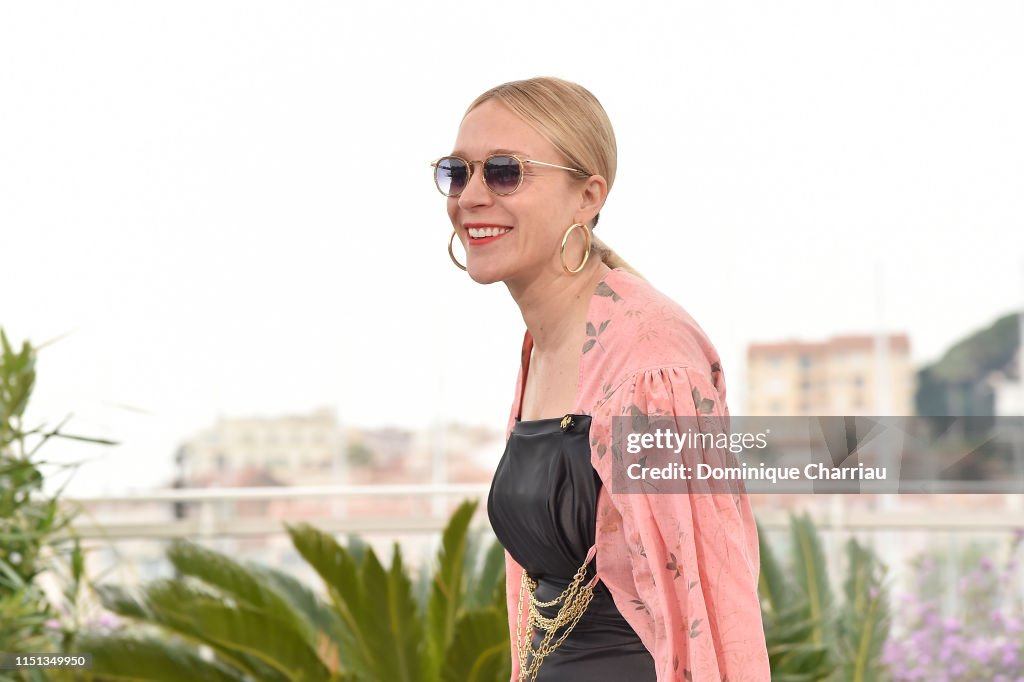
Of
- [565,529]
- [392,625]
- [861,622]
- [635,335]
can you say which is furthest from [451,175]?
[861,622]

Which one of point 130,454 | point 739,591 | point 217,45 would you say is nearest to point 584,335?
point 739,591

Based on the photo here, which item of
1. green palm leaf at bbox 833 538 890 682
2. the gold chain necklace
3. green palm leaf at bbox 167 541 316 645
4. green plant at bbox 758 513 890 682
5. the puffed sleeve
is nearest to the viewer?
the puffed sleeve

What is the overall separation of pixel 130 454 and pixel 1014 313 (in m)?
11.8

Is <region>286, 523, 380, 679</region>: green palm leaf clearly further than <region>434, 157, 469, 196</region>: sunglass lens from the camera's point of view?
Yes

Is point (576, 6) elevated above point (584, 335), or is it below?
above

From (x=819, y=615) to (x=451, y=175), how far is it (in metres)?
3.31

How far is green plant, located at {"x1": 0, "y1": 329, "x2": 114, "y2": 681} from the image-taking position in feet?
11.6

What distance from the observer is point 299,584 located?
4.40m

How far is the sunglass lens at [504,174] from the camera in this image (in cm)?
154

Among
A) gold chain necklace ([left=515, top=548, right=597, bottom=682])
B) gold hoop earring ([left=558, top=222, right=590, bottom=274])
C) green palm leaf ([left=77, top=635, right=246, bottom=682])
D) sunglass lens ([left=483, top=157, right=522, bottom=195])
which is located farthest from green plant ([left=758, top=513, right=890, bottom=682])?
sunglass lens ([left=483, top=157, right=522, bottom=195])

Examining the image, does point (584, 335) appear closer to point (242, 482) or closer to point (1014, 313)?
point (1014, 313)

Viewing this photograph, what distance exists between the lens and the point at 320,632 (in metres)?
3.97

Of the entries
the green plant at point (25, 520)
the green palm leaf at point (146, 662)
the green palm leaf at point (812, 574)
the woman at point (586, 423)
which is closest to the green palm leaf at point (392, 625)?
the green palm leaf at point (146, 662)

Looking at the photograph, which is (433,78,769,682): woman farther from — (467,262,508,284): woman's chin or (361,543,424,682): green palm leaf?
(361,543,424,682): green palm leaf
